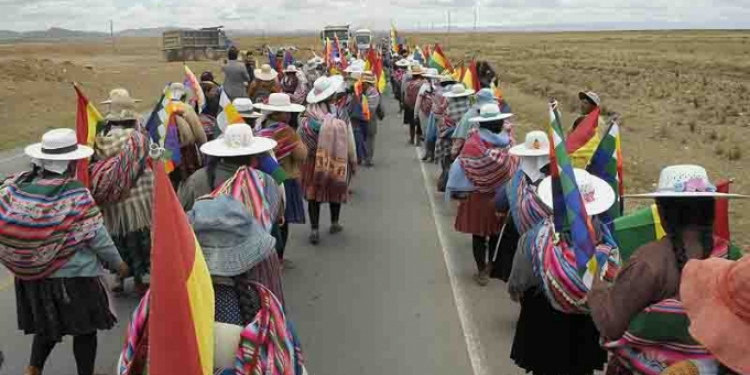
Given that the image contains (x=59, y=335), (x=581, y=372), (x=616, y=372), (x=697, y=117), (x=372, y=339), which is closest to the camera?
(x=616, y=372)

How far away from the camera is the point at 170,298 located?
246 cm

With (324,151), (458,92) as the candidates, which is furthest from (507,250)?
(458,92)

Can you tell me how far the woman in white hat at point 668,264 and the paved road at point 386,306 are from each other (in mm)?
2460

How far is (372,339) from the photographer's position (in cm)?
596

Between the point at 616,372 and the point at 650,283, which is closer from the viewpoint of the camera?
the point at 650,283

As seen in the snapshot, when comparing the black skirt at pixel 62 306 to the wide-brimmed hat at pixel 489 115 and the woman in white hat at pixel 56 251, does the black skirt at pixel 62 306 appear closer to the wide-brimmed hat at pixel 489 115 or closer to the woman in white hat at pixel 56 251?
the woman in white hat at pixel 56 251

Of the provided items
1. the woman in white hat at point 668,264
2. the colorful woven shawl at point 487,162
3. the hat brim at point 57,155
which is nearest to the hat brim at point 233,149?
the hat brim at point 57,155

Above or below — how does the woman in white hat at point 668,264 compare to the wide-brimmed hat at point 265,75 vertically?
below

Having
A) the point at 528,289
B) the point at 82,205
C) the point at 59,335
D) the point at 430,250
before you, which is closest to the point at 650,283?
the point at 528,289

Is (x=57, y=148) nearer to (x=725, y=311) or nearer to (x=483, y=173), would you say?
(x=483, y=173)

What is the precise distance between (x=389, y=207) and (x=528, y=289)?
239 inches

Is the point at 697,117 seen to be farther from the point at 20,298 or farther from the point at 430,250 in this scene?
the point at 20,298

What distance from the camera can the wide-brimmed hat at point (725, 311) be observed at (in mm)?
2104

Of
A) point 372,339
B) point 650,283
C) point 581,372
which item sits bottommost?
point 372,339
